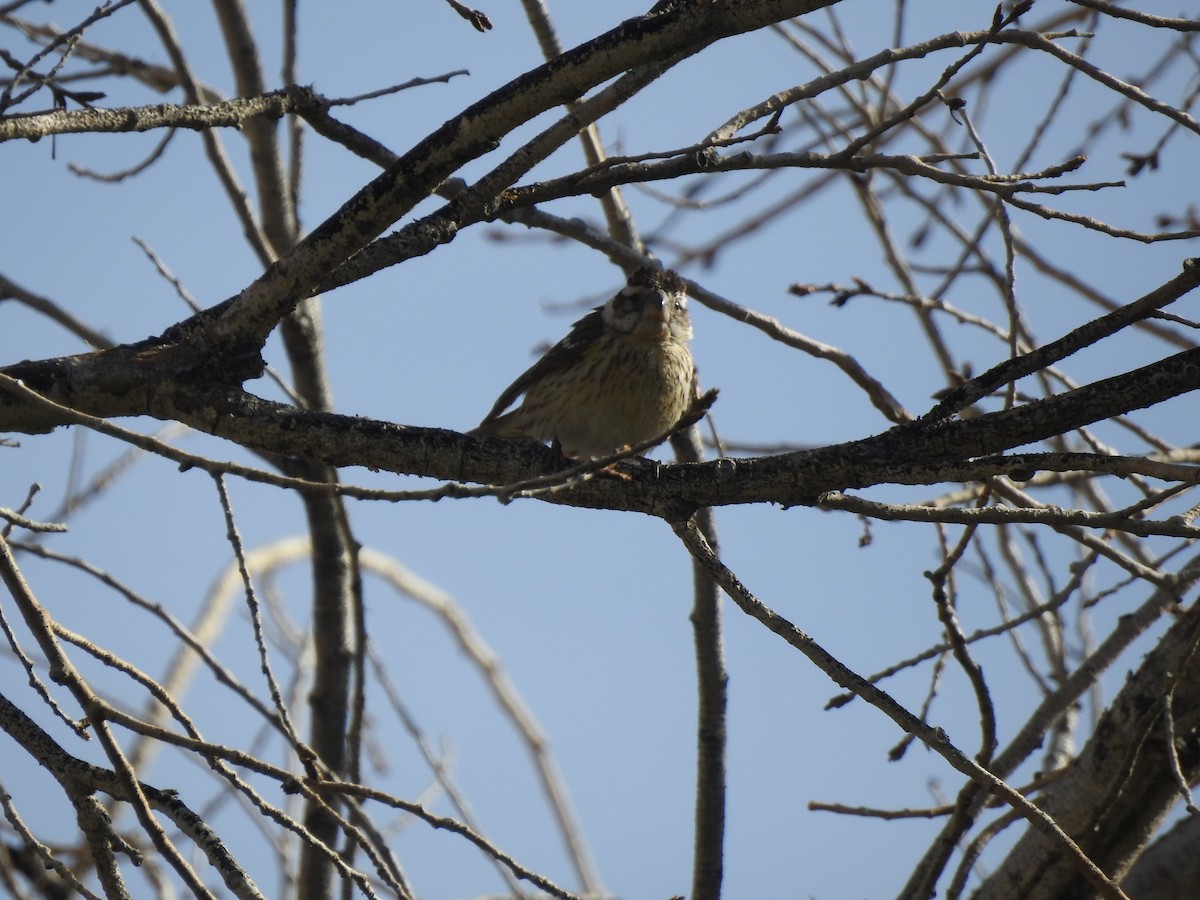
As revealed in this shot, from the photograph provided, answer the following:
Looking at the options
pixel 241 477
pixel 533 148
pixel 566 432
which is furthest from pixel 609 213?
pixel 241 477

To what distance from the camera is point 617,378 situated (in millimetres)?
5910

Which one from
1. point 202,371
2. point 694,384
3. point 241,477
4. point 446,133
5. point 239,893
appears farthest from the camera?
point 694,384

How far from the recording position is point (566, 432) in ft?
19.5

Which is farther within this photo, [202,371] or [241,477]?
[202,371]

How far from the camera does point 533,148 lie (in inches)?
120

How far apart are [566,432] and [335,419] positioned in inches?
112

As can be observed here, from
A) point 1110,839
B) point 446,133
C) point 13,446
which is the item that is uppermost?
point 13,446

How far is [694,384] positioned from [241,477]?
400 cm

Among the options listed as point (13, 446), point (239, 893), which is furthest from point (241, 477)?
point (13, 446)

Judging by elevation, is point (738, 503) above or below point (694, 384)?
below

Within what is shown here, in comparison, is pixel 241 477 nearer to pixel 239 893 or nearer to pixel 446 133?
pixel 239 893

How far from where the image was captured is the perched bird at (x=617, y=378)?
5.88 metres

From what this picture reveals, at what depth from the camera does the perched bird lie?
231 inches

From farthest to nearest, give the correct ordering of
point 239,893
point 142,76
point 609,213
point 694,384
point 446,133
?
1. point 694,384
2. point 142,76
3. point 609,213
4. point 446,133
5. point 239,893
